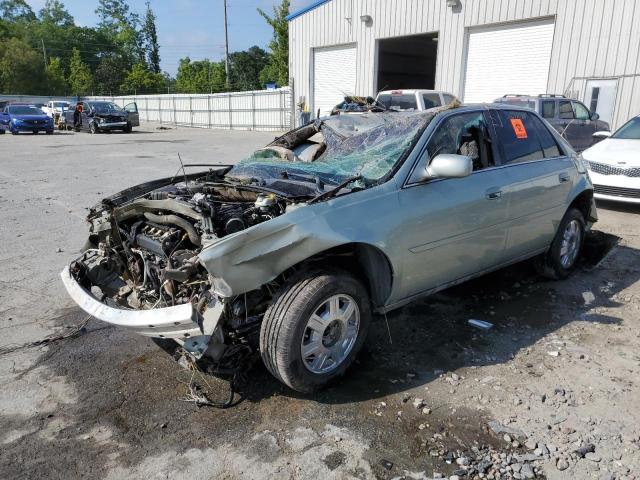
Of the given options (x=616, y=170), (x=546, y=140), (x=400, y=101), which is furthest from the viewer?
(x=400, y=101)

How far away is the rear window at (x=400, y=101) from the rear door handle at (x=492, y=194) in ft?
32.3

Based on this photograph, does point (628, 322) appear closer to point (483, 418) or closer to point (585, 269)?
point (585, 269)

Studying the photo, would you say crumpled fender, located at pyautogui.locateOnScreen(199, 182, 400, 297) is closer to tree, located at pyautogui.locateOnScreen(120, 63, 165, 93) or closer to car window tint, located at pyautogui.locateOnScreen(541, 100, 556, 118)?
car window tint, located at pyautogui.locateOnScreen(541, 100, 556, 118)

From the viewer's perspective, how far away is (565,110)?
13.1 m

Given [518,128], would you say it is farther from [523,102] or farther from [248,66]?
[248,66]

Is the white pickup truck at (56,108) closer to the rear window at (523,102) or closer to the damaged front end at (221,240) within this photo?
the rear window at (523,102)

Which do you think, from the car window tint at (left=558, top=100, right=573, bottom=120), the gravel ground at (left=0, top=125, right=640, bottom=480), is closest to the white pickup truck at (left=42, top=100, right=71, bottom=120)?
the car window tint at (left=558, top=100, right=573, bottom=120)

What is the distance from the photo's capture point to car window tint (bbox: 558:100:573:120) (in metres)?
12.9

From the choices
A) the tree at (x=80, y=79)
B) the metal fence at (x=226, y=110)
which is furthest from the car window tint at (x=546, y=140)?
the tree at (x=80, y=79)

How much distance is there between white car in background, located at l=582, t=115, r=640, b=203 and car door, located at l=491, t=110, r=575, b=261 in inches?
160

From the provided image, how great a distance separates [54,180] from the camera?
37.0 ft

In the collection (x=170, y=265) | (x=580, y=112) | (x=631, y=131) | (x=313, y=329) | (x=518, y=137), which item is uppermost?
(x=518, y=137)

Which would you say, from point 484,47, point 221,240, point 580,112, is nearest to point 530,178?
point 221,240

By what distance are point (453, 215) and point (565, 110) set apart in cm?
1102
